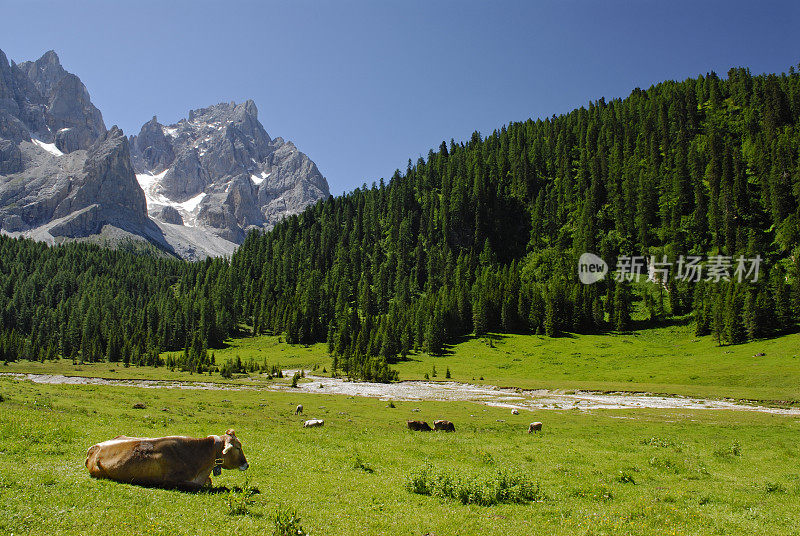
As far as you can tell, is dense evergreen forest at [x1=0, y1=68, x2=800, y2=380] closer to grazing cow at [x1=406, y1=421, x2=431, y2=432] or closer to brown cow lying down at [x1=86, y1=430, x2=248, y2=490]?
grazing cow at [x1=406, y1=421, x2=431, y2=432]

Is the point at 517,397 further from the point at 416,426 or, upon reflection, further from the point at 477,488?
the point at 477,488

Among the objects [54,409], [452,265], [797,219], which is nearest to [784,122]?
[797,219]

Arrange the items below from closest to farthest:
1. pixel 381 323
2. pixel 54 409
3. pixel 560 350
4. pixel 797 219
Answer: pixel 54 409 < pixel 560 350 < pixel 797 219 < pixel 381 323

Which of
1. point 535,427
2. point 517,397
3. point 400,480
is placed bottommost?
point 517,397

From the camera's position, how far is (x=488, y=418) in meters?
46.0

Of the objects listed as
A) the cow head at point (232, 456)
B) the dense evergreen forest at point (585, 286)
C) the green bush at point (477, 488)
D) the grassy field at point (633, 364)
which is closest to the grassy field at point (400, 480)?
the green bush at point (477, 488)

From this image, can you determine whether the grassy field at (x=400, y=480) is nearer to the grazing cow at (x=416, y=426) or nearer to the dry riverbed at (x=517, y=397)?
the grazing cow at (x=416, y=426)

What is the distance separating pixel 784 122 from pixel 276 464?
776 feet

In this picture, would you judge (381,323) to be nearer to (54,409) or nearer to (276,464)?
(54,409)

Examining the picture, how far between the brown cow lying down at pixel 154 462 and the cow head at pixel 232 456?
3.50 feet

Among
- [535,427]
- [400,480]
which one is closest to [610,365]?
[535,427]

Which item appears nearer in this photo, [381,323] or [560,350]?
[560,350]

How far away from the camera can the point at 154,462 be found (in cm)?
1474

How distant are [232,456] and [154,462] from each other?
3.03 metres
